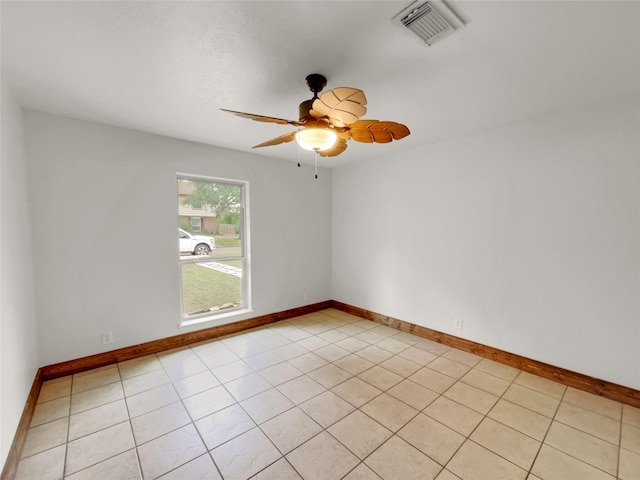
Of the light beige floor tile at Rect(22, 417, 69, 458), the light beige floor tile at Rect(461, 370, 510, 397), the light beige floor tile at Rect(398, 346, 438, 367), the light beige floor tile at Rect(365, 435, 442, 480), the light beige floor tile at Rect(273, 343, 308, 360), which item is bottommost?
the light beige floor tile at Rect(461, 370, 510, 397)

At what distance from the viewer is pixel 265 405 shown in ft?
7.37

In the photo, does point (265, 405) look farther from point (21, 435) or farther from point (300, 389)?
point (21, 435)

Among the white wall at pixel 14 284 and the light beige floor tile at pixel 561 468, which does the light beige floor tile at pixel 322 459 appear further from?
the white wall at pixel 14 284

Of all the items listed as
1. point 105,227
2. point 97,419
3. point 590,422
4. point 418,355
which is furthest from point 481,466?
point 105,227

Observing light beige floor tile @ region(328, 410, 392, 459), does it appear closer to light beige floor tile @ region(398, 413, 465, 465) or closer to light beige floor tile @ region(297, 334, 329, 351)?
light beige floor tile @ region(398, 413, 465, 465)

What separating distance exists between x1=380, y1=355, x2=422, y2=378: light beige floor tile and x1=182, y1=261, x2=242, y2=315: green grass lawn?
2.21 metres

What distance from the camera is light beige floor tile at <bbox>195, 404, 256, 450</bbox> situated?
6.22 feet

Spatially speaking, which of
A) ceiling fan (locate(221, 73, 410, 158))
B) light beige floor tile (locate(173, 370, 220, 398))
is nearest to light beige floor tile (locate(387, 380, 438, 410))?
light beige floor tile (locate(173, 370, 220, 398))

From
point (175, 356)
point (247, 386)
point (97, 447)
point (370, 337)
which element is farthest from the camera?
point (370, 337)

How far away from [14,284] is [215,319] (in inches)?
78.5

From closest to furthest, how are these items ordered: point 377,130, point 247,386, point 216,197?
point 377,130, point 247,386, point 216,197

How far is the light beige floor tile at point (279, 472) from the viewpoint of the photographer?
159cm

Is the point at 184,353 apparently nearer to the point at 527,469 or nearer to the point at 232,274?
the point at 232,274

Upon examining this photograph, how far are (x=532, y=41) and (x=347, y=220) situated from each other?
10.5 feet
